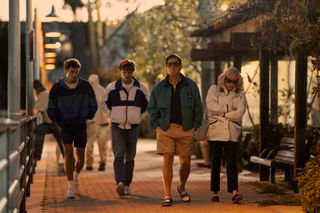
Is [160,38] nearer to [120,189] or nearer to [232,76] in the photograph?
[120,189]

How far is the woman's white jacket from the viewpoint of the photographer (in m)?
13.5

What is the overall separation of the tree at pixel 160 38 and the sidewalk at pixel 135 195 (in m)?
9.38

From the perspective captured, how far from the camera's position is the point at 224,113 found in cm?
1355

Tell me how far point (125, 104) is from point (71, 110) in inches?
31.1

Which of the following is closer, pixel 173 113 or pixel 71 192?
pixel 173 113

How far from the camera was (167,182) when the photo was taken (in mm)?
13359

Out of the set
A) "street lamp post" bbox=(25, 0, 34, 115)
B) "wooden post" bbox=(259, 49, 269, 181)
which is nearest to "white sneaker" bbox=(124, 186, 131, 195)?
"wooden post" bbox=(259, 49, 269, 181)

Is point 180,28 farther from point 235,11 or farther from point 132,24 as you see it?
point 235,11

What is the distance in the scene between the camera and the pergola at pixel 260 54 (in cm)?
1471

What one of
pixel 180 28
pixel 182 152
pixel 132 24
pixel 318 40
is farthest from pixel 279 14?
pixel 132 24

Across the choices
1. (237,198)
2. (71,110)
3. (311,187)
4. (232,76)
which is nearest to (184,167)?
(237,198)

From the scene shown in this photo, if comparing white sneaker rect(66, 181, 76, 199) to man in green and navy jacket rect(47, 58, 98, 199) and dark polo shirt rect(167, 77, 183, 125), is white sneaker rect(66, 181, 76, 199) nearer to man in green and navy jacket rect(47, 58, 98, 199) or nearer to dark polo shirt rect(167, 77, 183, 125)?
man in green and navy jacket rect(47, 58, 98, 199)

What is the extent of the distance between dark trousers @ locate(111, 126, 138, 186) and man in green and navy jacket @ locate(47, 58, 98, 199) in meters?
0.46

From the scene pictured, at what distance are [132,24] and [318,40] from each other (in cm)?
2260
